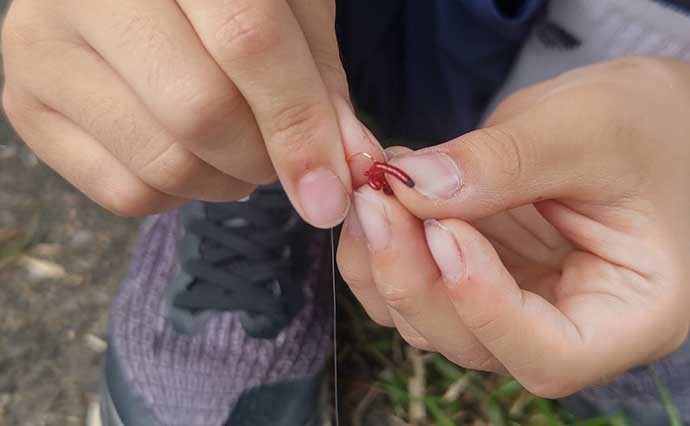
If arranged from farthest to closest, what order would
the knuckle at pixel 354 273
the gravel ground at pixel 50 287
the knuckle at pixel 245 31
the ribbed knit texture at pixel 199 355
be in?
the gravel ground at pixel 50 287 < the ribbed knit texture at pixel 199 355 < the knuckle at pixel 354 273 < the knuckle at pixel 245 31

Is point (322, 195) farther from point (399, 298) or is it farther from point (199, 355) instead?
point (199, 355)

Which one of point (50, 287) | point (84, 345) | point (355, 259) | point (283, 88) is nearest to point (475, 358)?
point (355, 259)

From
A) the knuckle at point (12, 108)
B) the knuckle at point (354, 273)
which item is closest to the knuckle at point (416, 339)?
the knuckle at point (354, 273)

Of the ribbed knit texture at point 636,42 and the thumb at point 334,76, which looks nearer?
the thumb at point 334,76

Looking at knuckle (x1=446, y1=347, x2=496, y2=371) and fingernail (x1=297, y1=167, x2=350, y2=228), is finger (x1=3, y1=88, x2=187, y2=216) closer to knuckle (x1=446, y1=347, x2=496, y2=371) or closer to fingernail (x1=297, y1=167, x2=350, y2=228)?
fingernail (x1=297, y1=167, x2=350, y2=228)

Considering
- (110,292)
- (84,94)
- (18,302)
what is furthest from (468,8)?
(18,302)

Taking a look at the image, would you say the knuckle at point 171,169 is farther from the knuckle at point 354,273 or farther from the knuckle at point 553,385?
the knuckle at point 553,385

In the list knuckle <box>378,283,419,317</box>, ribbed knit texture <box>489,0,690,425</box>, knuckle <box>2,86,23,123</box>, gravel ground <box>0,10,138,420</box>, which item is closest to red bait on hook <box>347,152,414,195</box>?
knuckle <box>378,283,419,317</box>

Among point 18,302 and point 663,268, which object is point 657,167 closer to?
point 663,268
